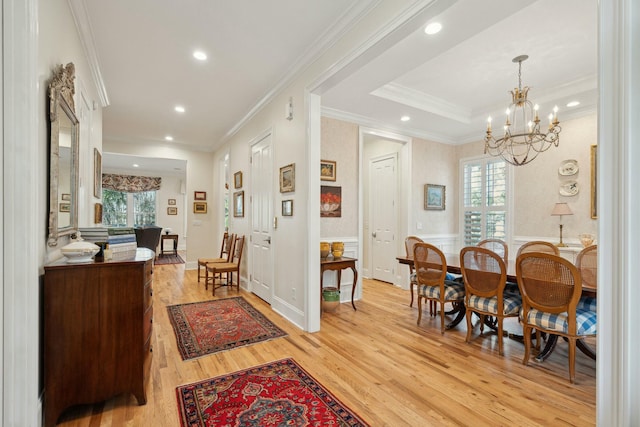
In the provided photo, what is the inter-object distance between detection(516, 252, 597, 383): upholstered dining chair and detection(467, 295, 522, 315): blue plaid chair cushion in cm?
24

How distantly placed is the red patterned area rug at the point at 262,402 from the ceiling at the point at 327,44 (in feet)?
8.47

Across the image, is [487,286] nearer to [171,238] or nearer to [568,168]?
[568,168]

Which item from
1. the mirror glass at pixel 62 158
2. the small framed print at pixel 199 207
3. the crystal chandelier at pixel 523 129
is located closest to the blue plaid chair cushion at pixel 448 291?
the crystal chandelier at pixel 523 129

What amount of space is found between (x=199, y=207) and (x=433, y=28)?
6.06 metres

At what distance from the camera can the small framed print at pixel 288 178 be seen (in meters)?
3.45

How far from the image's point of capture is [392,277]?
212 inches

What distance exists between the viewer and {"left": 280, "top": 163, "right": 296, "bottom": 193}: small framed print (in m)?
3.45

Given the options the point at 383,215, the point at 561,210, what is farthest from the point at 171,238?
the point at 561,210

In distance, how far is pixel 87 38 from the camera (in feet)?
8.75

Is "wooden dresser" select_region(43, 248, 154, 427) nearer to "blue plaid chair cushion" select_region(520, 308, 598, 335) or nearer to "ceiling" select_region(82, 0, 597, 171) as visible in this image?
"ceiling" select_region(82, 0, 597, 171)

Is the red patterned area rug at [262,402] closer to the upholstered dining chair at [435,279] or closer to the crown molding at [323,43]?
the upholstered dining chair at [435,279]

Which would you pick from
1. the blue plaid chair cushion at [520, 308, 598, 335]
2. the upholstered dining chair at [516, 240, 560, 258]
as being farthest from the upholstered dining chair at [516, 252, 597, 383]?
the upholstered dining chair at [516, 240, 560, 258]

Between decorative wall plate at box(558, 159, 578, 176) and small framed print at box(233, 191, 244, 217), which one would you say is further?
small framed print at box(233, 191, 244, 217)
